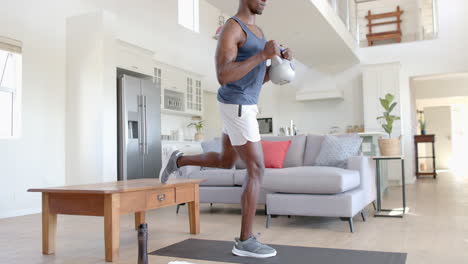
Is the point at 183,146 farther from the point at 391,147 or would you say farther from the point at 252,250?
the point at 252,250

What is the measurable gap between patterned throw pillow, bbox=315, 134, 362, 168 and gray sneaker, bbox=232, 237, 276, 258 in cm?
185

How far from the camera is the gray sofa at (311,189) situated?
3260mm

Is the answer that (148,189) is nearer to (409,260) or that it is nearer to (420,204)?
(409,260)

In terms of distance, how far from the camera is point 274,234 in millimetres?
3121

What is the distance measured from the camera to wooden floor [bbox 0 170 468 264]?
8.29 feet

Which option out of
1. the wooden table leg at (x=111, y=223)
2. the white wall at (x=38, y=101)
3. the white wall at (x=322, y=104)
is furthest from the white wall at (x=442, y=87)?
the wooden table leg at (x=111, y=223)

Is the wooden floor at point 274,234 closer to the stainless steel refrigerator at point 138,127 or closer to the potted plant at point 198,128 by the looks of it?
the stainless steel refrigerator at point 138,127

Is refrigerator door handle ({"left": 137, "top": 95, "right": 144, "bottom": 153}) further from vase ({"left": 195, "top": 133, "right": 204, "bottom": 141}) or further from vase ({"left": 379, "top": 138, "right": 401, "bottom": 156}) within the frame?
vase ({"left": 379, "top": 138, "right": 401, "bottom": 156})

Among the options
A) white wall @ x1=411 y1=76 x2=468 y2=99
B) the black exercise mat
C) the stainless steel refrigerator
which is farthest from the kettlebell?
white wall @ x1=411 y1=76 x2=468 y2=99

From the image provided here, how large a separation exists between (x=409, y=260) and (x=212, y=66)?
7175 millimetres

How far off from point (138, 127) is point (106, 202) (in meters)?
3.70

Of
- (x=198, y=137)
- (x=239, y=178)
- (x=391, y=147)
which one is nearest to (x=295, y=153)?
(x=239, y=178)

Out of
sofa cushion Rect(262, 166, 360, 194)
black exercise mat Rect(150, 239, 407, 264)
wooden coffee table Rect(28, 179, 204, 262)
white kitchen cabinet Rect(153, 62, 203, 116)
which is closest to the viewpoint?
black exercise mat Rect(150, 239, 407, 264)

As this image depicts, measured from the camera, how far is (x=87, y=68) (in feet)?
17.6
